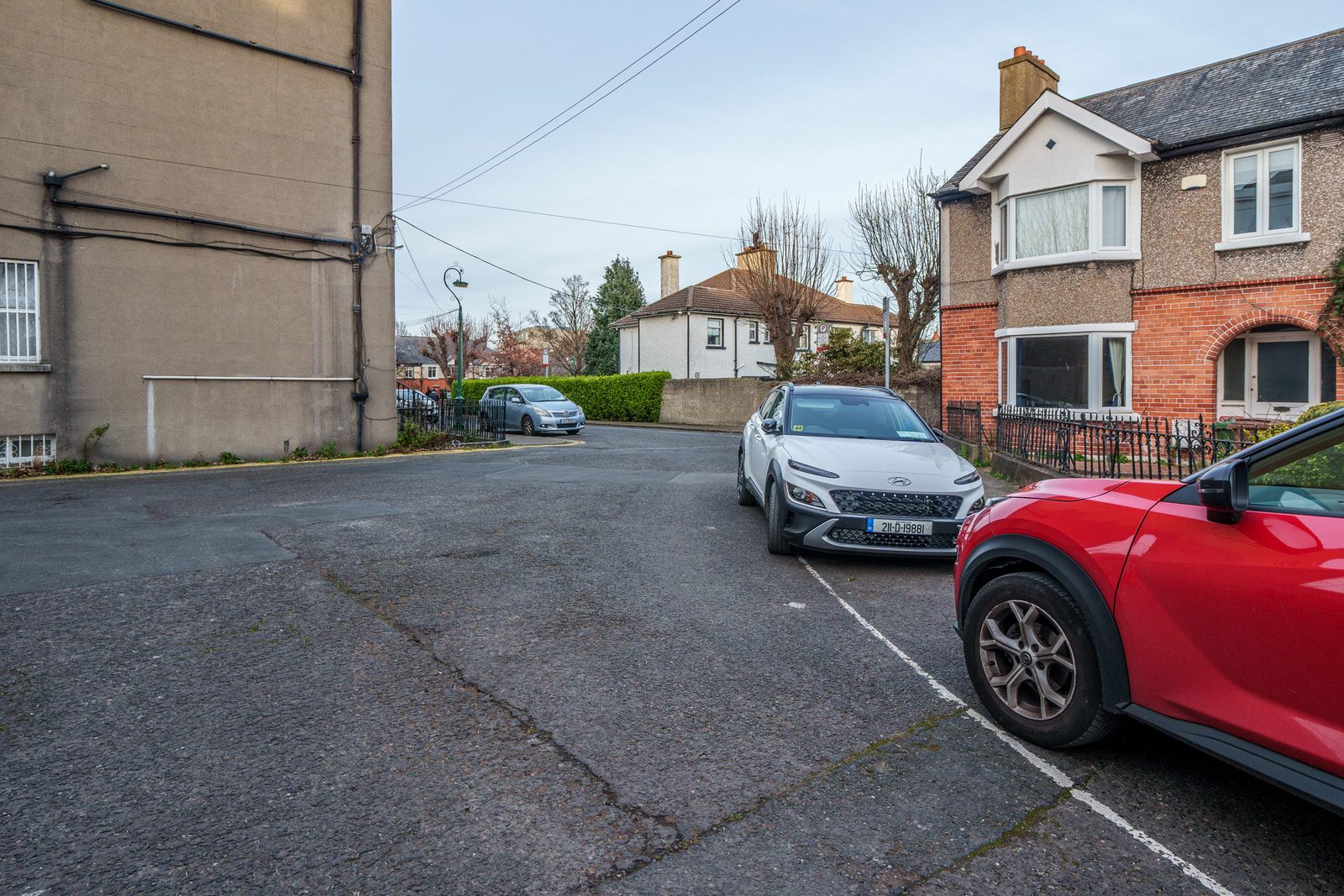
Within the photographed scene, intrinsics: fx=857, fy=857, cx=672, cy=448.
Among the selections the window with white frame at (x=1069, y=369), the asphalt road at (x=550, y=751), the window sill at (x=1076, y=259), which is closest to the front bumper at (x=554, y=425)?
the window with white frame at (x=1069, y=369)

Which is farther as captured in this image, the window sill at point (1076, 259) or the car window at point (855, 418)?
the window sill at point (1076, 259)

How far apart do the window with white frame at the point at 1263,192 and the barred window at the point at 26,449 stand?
67.8ft

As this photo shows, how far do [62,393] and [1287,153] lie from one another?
21.1 metres

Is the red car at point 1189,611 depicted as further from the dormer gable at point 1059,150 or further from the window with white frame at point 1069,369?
the dormer gable at point 1059,150

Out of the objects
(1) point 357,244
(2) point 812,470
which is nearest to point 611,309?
(1) point 357,244

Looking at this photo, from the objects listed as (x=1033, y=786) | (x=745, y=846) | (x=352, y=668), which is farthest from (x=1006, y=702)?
(x=352, y=668)

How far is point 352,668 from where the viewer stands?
4.61 metres

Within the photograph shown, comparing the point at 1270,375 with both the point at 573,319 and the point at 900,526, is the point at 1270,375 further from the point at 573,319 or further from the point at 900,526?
the point at 573,319

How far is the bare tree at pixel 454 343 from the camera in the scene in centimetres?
6900

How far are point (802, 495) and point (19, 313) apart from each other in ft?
42.9

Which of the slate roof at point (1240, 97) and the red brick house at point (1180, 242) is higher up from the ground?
the slate roof at point (1240, 97)

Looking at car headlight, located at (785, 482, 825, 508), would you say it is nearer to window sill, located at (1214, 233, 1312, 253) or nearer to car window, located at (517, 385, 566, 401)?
window sill, located at (1214, 233, 1312, 253)

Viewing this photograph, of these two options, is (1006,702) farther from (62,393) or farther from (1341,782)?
(62,393)

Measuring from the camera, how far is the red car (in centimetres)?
268
